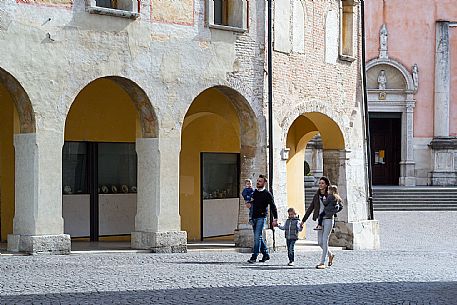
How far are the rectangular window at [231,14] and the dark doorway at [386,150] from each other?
2367 centimetres

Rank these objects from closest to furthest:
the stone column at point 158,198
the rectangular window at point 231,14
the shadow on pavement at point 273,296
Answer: the shadow on pavement at point 273,296 < the stone column at point 158,198 < the rectangular window at point 231,14

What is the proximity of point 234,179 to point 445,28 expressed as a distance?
21.4m

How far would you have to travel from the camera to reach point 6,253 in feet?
63.5

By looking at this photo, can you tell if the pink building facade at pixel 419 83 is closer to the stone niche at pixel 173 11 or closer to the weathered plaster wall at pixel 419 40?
the weathered plaster wall at pixel 419 40

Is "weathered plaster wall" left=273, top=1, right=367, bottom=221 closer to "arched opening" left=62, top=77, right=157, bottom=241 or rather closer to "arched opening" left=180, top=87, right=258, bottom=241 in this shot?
"arched opening" left=180, top=87, right=258, bottom=241

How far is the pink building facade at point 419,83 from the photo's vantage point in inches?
1784

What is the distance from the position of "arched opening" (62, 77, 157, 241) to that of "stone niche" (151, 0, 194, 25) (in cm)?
234

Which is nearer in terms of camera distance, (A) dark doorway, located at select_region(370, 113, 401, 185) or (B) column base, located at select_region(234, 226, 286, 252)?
(B) column base, located at select_region(234, 226, 286, 252)

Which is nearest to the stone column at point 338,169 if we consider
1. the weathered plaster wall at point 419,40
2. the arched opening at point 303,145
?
the arched opening at point 303,145

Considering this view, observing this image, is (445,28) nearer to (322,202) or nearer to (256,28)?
(256,28)

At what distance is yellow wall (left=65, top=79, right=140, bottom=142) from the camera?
23359mm

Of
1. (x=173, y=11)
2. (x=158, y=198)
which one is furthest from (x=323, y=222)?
(x=173, y=11)

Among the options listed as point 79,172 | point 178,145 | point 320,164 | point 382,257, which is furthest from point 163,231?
point 320,164

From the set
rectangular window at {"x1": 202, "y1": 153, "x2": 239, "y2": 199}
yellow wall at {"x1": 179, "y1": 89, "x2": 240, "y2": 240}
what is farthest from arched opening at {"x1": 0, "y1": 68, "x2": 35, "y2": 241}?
rectangular window at {"x1": 202, "y1": 153, "x2": 239, "y2": 199}
